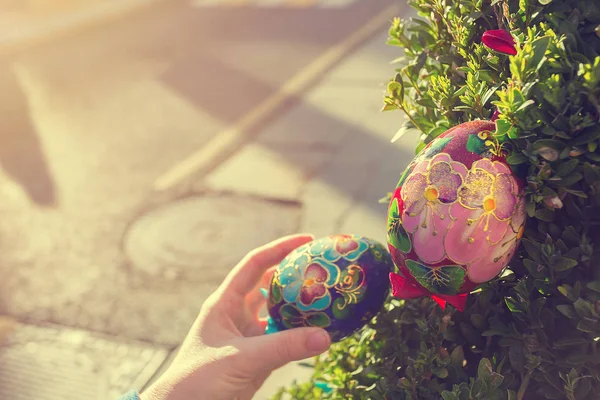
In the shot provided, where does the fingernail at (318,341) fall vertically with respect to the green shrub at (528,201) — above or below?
below

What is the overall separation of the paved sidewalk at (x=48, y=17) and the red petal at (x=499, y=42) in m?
11.8

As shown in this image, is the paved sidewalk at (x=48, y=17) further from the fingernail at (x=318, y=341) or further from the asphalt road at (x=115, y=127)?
the fingernail at (x=318, y=341)

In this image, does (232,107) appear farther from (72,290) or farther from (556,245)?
(556,245)

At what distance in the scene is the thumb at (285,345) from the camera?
7.30 feet

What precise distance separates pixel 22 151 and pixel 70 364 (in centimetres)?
396

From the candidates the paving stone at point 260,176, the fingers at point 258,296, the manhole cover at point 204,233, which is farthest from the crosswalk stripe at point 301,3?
the fingers at point 258,296

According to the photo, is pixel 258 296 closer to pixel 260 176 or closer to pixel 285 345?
pixel 285 345

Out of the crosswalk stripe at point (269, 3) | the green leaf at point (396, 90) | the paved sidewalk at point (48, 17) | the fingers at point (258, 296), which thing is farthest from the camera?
the crosswalk stripe at point (269, 3)

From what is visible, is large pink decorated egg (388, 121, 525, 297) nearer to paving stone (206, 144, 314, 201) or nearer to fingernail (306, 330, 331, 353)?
fingernail (306, 330, 331, 353)

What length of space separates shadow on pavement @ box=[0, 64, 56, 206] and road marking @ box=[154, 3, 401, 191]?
123 centimetres

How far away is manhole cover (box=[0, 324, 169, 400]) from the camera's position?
4.09 metres

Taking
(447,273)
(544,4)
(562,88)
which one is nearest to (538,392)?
(447,273)

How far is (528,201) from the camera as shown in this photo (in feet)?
5.91

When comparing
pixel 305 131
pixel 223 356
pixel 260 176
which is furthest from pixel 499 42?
pixel 305 131
